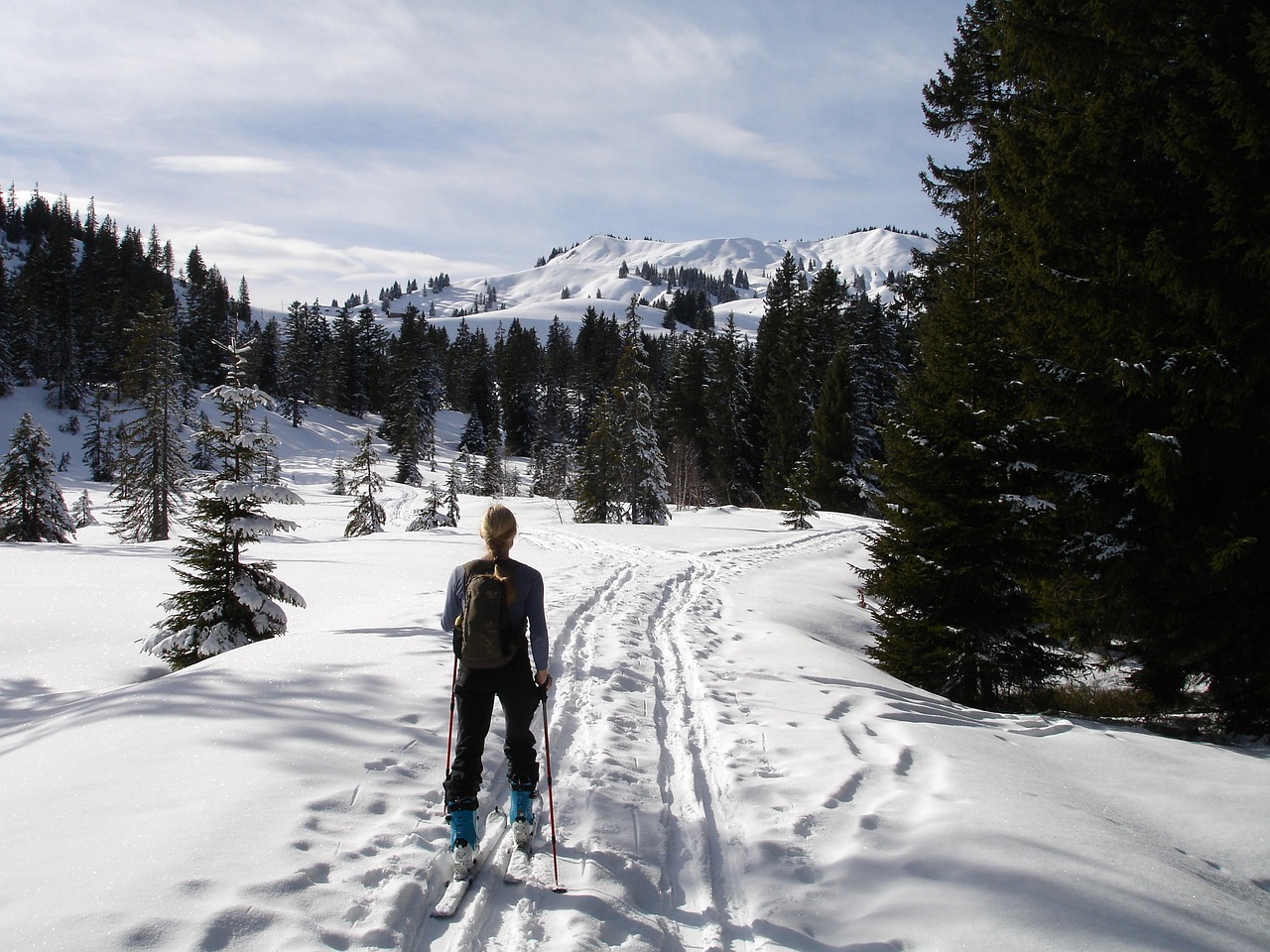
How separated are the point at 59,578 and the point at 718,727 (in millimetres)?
17309

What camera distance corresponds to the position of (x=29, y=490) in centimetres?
2689

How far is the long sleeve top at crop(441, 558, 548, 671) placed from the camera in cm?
425

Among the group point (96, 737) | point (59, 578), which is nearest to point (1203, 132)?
point (96, 737)

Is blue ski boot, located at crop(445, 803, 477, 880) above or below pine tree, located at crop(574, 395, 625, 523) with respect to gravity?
below

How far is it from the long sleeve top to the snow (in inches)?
47.6

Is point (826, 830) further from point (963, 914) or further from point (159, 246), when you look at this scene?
point (159, 246)

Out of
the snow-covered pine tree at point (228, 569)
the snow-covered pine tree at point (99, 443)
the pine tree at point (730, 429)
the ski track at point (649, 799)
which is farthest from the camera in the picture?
the snow-covered pine tree at point (99, 443)

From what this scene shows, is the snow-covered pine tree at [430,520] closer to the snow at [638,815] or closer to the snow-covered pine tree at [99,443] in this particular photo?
the snow at [638,815]

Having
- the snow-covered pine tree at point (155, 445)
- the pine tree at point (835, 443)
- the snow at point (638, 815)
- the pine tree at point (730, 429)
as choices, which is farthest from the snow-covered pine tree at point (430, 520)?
the snow at point (638, 815)

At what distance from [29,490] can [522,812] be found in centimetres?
3275

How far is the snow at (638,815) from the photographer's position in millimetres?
3289

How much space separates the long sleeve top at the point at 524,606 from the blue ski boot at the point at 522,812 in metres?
0.73

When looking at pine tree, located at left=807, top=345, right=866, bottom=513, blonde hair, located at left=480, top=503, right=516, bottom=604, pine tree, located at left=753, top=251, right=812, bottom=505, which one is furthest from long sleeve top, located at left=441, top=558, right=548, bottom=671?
pine tree, located at left=807, top=345, right=866, bottom=513

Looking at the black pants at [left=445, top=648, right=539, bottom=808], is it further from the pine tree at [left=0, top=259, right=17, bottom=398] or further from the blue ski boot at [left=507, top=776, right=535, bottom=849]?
the pine tree at [left=0, top=259, right=17, bottom=398]
